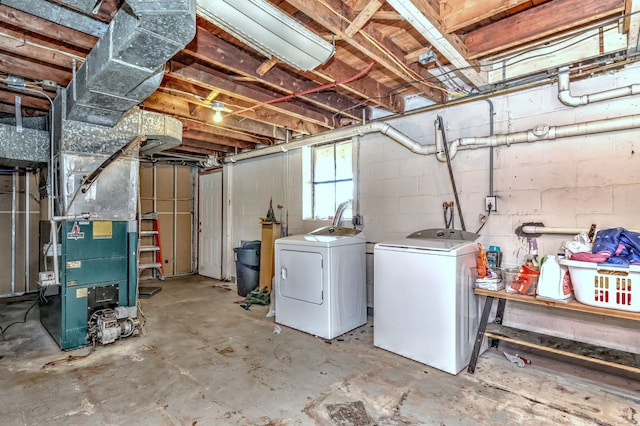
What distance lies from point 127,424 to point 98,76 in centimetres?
219

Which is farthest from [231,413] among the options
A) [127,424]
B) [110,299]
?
[110,299]

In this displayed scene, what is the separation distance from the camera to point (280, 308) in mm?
3734

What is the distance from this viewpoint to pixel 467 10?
218 centimetres

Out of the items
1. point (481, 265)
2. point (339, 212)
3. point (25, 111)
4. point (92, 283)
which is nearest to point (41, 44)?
point (25, 111)

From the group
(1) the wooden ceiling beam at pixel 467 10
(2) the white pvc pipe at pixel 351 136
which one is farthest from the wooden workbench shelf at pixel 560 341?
(1) the wooden ceiling beam at pixel 467 10

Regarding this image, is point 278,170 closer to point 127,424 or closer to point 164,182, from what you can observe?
point 164,182

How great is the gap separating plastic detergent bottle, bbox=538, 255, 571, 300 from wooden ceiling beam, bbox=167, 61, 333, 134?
2.83m

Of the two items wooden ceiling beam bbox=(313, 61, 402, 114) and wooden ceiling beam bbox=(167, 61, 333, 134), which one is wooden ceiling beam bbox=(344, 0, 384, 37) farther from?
wooden ceiling beam bbox=(167, 61, 333, 134)

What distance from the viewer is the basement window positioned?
444cm

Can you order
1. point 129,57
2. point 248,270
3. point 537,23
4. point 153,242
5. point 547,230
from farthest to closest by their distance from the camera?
point 153,242 → point 248,270 → point 547,230 → point 537,23 → point 129,57

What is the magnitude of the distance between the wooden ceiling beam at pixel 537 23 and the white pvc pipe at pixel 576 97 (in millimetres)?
368

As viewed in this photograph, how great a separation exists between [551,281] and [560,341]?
643 mm

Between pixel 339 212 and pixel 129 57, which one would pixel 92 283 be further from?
pixel 339 212

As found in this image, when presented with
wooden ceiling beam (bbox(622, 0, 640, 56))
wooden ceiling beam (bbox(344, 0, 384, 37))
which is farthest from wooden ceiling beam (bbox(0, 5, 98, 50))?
wooden ceiling beam (bbox(622, 0, 640, 56))
